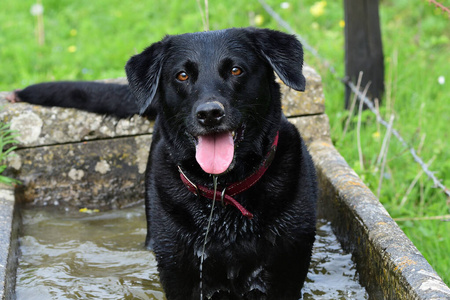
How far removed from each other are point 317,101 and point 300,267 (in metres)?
1.81

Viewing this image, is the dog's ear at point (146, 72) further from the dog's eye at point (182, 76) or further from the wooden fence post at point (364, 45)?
the wooden fence post at point (364, 45)

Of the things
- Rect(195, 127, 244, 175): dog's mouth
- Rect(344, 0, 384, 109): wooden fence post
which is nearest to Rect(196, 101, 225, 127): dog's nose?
Rect(195, 127, 244, 175): dog's mouth

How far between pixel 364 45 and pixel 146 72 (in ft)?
9.06

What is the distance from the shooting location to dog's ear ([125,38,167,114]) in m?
2.81

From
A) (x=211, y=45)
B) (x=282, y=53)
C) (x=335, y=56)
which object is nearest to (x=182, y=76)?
(x=211, y=45)

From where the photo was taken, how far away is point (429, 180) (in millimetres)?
4195

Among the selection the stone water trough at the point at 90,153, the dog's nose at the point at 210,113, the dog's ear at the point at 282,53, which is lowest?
the stone water trough at the point at 90,153

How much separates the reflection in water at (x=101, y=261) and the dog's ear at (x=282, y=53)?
1.07 metres

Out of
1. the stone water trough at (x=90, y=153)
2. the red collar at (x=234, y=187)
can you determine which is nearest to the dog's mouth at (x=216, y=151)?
the red collar at (x=234, y=187)

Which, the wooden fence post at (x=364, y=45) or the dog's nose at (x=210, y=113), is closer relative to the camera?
the dog's nose at (x=210, y=113)

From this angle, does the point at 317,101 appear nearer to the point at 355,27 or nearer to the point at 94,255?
the point at 355,27

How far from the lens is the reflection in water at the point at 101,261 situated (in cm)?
305

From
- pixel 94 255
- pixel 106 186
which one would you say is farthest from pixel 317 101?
pixel 94 255

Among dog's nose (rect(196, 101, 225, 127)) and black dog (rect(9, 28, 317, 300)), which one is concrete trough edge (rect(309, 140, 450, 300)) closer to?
black dog (rect(9, 28, 317, 300))
